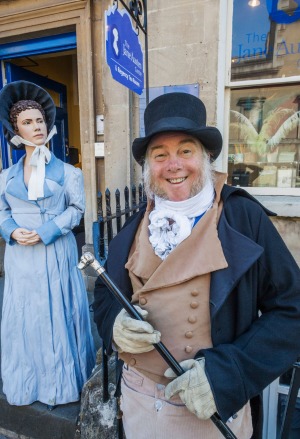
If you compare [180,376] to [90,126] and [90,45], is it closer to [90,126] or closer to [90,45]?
[90,126]

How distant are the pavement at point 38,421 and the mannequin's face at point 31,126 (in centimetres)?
198

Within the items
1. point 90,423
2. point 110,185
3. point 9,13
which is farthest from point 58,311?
point 9,13

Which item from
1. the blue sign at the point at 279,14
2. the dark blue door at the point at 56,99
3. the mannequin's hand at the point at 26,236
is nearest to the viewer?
the mannequin's hand at the point at 26,236

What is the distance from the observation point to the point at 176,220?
129cm

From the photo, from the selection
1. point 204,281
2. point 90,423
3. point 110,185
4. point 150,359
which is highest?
point 110,185

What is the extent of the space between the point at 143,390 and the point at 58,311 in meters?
1.05

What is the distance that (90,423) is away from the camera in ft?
6.28

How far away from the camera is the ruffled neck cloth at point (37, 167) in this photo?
6.69ft

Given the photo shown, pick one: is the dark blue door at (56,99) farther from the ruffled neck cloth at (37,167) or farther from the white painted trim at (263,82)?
the white painted trim at (263,82)

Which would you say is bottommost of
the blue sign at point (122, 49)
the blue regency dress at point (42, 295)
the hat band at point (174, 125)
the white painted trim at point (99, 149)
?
the blue regency dress at point (42, 295)

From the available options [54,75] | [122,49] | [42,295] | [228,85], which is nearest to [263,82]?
[228,85]

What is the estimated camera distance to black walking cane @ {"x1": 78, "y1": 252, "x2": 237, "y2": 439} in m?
1.05

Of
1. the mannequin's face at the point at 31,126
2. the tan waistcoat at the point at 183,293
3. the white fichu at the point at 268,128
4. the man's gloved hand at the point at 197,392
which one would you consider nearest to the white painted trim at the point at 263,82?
the white fichu at the point at 268,128

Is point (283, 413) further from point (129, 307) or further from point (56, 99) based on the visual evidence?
point (56, 99)
